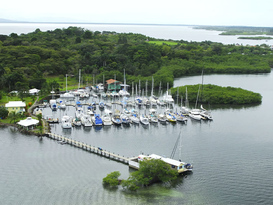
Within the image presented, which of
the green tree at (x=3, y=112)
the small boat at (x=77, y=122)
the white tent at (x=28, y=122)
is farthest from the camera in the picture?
the green tree at (x=3, y=112)

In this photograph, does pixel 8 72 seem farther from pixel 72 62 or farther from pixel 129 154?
pixel 129 154

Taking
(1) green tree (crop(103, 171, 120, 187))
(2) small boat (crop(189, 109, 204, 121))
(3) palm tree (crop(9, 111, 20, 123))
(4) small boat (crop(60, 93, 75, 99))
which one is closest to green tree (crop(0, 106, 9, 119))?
(3) palm tree (crop(9, 111, 20, 123))

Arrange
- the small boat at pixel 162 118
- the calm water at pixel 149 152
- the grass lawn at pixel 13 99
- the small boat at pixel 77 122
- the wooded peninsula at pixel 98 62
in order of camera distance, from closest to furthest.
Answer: the calm water at pixel 149 152, the small boat at pixel 77 122, the small boat at pixel 162 118, the grass lawn at pixel 13 99, the wooded peninsula at pixel 98 62

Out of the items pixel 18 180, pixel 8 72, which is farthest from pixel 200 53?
pixel 18 180

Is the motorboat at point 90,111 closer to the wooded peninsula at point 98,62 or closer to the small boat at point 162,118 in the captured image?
the small boat at point 162,118

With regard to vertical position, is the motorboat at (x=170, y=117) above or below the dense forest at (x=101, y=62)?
below

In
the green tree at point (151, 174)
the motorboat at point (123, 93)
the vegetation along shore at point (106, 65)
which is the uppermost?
the vegetation along shore at point (106, 65)

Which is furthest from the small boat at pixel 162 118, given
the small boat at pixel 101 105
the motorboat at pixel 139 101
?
the small boat at pixel 101 105

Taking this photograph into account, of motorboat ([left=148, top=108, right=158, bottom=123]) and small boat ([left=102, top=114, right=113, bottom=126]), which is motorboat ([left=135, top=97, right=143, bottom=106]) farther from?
small boat ([left=102, top=114, right=113, bottom=126])
